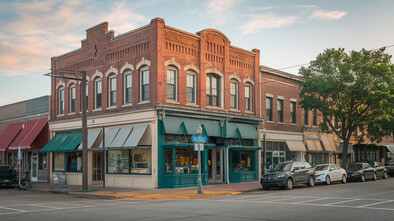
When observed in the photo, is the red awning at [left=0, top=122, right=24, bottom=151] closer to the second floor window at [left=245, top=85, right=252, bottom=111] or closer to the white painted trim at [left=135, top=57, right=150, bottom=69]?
the white painted trim at [left=135, top=57, right=150, bottom=69]

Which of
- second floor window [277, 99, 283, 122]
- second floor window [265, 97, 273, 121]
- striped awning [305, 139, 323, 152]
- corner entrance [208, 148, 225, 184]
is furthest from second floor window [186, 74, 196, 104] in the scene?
striped awning [305, 139, 323, 152]

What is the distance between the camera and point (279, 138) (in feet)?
112

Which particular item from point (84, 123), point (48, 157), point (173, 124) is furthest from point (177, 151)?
point (48, 157)

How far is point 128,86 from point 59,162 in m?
9.79

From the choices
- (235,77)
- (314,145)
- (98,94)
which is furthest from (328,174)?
(98,94)

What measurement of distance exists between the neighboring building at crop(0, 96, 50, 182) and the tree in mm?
21539

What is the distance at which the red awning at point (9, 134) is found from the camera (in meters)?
35.8

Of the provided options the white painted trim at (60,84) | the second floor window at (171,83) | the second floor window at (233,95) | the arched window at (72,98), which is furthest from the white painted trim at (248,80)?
the white painted trim at (60,84)

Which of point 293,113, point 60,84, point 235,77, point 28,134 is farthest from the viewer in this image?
point 293,113

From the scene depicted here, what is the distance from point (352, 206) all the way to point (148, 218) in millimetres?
7204

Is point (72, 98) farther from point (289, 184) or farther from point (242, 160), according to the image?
point (289, 184)

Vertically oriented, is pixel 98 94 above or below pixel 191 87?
below

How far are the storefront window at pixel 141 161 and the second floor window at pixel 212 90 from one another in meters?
5.79

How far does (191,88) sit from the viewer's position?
27.0 meters
